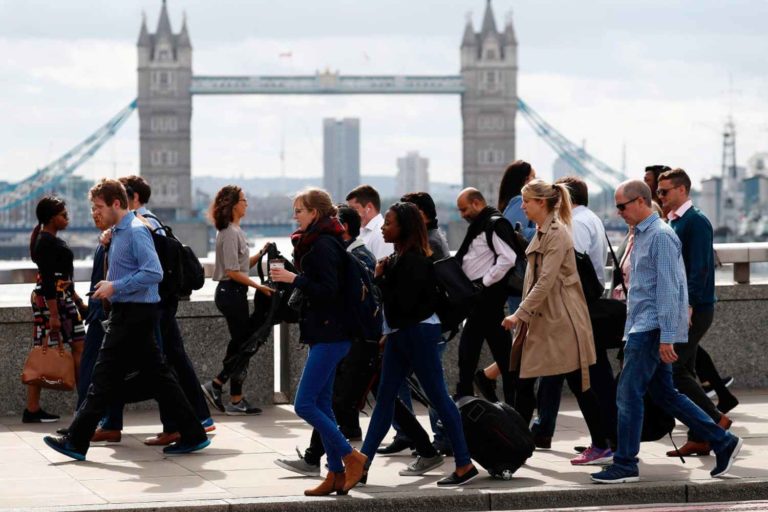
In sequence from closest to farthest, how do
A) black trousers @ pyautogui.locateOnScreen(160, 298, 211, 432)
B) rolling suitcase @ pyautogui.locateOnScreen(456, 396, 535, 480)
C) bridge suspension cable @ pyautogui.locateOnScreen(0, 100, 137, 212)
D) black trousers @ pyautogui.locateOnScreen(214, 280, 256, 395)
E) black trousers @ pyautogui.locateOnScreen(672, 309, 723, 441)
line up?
1. rolling suitcase @ pyautogui.locateOnScreen(456, 396, 535, 480)
2. black trousers @ pyautogui.locateOnScreen(672, 309, 723, 441)
3. black trousers @ pyautogui.locateOnScreen(160, 298, 211, 432)
4. black trousers @ pyautogui.locateOnScreen(214, 280, 256, 395)
5. bridge suspension cable @ pyautogui.locateOnScreen(0, 100, 137, 212)

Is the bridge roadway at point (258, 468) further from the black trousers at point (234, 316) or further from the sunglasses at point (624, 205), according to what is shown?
the sunglasses at point (624, 205)

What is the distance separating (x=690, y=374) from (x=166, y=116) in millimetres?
121291

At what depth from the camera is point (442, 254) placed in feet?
21.4

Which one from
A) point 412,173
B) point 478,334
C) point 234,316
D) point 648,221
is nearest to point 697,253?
point 648,221

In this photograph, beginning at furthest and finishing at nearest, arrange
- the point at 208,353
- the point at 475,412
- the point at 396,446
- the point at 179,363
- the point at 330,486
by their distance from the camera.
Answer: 1. the point at 208,353
2. the point at 179,363
3. the point at 396,446
4. the point at 475,412
5. the point at 330,486

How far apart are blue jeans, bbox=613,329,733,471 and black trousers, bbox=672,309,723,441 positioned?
1.71 feet

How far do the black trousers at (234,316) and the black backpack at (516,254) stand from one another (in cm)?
159

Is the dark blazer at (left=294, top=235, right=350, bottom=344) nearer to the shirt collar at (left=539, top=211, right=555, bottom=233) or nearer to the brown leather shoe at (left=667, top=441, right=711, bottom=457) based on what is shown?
the shirt collar at (left=539, top=211, right=555, bottom=233)

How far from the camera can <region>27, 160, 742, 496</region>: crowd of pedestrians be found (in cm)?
574

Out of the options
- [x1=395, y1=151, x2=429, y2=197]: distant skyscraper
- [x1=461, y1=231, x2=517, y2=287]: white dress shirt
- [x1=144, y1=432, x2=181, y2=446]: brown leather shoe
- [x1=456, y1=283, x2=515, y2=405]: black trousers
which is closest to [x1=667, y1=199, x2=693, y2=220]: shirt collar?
[x1=461, y1=231, x2=517, y2=287]: white dress shirt

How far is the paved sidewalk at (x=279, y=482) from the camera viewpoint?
564cm

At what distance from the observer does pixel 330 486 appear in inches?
225

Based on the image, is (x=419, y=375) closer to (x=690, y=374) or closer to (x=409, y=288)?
(x=409, y=288)

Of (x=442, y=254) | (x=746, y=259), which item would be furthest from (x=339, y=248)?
(x=746, y=259)
